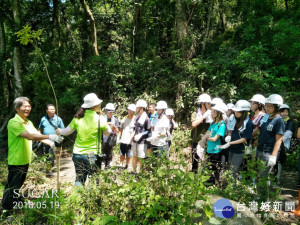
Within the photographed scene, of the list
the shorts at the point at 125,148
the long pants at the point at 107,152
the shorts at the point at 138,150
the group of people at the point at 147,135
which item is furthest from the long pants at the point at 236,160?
the long pants at the point at 107,152

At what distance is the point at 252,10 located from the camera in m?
9.49

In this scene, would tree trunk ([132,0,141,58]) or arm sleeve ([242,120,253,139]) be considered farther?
tree trunk ([132,0,141,58])

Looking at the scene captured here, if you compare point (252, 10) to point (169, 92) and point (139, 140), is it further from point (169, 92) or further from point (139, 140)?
point (139, 140)

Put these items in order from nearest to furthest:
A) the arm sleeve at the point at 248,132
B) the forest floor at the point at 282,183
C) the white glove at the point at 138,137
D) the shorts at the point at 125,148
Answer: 1. the forest floor at the point at 282,183
2. the arm sleeve at the point at 248,132
3. the white glove at the point at 138,137
4. the shorts at the point at 125,148

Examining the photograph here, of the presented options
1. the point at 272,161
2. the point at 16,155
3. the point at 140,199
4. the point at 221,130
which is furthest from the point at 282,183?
the point at 16,155

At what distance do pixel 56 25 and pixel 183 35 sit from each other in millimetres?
6896

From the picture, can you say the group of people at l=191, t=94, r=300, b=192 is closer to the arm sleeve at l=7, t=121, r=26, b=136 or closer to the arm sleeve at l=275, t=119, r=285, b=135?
the arm sleeve at l=275, t=119, r=285, b=135

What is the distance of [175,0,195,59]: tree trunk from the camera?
9320 mm

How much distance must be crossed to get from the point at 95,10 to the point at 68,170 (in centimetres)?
896

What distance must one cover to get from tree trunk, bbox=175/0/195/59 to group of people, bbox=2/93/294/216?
4.64 metres

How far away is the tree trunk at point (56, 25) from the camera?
36.5 feet

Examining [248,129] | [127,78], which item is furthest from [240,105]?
[127,78]

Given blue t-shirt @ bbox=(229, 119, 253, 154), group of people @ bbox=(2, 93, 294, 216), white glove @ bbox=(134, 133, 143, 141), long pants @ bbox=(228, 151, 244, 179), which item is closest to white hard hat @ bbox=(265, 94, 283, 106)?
group of people @ bbox=(2, 93, 294, 216)

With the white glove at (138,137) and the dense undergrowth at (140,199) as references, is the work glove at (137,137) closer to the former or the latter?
the white glove at (138,137)
